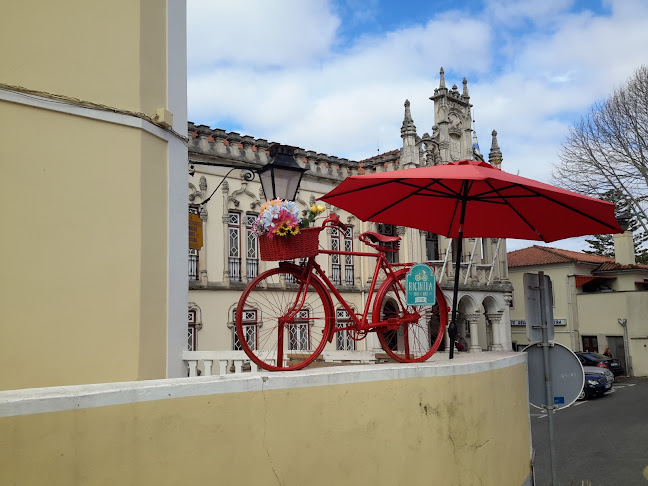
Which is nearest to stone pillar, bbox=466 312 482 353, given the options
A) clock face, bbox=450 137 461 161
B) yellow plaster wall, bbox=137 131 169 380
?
clock face, bbox=450 137 461 161

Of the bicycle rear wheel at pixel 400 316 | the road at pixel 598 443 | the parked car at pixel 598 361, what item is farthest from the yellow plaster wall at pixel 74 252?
the parked car at pixel 598 361

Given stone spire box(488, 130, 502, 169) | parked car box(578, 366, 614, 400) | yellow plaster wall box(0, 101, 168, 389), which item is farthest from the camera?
stone spire box(488, 130, 502, 169)

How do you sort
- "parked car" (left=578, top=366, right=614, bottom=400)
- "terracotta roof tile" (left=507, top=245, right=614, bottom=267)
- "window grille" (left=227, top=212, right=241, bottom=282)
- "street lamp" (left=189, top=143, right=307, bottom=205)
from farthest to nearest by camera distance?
"terracotta roof tile" (left=507, top=245, right=614, bottom=267), "parked car" (left=578, top=366, right=614, bottom=400), "window grille" (left=227, top=212, right=241, bottom=282), "street lamp" (left=189, top=143, right=307, bottom=205)

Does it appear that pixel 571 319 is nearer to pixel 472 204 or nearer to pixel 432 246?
pixel 432 246

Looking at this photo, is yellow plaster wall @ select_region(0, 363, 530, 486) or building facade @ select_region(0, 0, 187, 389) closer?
yellow plaster wall @ select_region(0, 363, 530, 486)

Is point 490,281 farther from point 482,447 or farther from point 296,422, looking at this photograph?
point 296,422

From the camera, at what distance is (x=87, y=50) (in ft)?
19.3

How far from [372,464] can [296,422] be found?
801 millimetres

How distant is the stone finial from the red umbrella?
659 inches

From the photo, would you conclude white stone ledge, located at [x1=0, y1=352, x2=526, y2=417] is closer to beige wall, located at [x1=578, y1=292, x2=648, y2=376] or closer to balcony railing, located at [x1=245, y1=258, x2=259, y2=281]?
balcony railing, located at [x1=245, y1=258, x2=259, y2=281]

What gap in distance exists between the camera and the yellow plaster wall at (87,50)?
5.55 metres

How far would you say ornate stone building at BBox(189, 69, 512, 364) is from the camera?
18922mm

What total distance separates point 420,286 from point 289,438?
94.5 inches

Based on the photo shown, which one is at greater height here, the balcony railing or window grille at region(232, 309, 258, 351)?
the balcony railing
